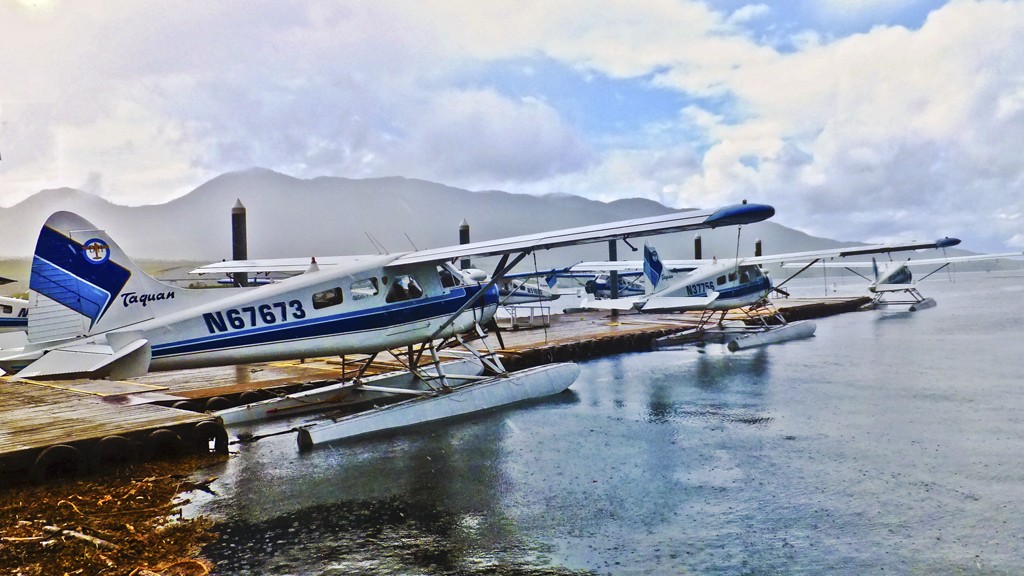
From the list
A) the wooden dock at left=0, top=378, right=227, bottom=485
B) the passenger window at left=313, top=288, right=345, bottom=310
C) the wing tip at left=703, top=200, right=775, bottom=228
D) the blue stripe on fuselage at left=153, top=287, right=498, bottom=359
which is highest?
the wing tip at left=703, top=200, right=775, bottom=228

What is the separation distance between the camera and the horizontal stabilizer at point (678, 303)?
1945cm

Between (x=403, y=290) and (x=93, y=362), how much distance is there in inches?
160

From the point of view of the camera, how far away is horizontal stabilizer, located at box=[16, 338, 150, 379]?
7766mm

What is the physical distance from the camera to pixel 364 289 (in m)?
9.90

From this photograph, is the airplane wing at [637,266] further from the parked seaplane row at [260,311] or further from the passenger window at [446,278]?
the parked seaplane row at [260,311]

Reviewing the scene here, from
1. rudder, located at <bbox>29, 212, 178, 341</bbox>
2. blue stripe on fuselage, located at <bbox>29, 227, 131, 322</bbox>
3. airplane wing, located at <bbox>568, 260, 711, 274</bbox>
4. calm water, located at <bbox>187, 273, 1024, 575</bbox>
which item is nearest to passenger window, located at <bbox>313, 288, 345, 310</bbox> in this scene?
calm water, located at <bbox>187, 273, 1024, 575</bbox>

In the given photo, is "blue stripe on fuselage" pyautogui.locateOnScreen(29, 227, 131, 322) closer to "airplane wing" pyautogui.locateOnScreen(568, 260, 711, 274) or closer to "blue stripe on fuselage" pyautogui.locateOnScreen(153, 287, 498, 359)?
"blue stripe on fuselage" pyautogui.locateOnScreen(153, 287, 498, 359)

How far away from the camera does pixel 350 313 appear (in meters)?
9.70

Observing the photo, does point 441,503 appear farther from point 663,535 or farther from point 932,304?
point 932,304

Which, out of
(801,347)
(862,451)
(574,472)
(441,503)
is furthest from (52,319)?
(801,347)

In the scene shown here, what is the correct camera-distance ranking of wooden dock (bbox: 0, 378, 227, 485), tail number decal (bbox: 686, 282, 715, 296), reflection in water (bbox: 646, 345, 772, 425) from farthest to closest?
tail number decal (bbox: 686, 282, 715, 296)
reflection in water (bbox: 646, 345, 772, 425)
wooden dock (bbox: 0, 378, 227, 485)

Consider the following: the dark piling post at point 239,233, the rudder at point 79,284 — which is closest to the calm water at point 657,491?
the rudder at point 79,284

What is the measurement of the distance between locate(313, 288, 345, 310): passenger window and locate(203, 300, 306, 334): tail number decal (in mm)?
231

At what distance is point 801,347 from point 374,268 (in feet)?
48.9
